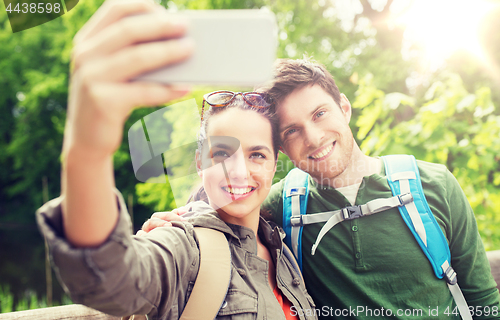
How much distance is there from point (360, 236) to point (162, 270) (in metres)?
0.98

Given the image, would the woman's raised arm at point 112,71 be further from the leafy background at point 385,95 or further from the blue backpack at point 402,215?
the leafy background at point 385,95

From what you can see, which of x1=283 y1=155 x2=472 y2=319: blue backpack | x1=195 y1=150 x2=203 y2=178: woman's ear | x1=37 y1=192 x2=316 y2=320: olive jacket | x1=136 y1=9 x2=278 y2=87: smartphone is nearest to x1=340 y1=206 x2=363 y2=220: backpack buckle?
x1=283 y1=155 x2=472 y2=319: blue backpack

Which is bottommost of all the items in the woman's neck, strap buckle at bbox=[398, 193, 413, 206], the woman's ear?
strap buckle at bbox=[398, 193, 413, 206]

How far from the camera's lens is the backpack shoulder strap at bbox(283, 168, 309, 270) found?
61.7 inches

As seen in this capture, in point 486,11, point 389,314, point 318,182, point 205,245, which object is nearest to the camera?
point 205,245

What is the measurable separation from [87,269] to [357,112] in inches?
138

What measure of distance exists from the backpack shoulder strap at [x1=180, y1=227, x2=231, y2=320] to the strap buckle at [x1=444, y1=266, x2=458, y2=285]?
101 centimetres

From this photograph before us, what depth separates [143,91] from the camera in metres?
0.52

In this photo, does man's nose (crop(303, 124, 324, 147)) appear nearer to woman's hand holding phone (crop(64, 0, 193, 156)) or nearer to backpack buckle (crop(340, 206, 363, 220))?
backpack buckle (crop(340, 206, 363, 220))

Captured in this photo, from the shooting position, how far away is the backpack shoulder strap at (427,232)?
1445mm

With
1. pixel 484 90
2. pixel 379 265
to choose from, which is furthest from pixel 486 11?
pixel 379 265

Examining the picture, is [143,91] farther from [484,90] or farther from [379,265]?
[484,90]

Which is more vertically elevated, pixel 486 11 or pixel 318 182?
pixel 486 11

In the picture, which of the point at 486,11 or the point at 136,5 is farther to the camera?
the point at 486,11
